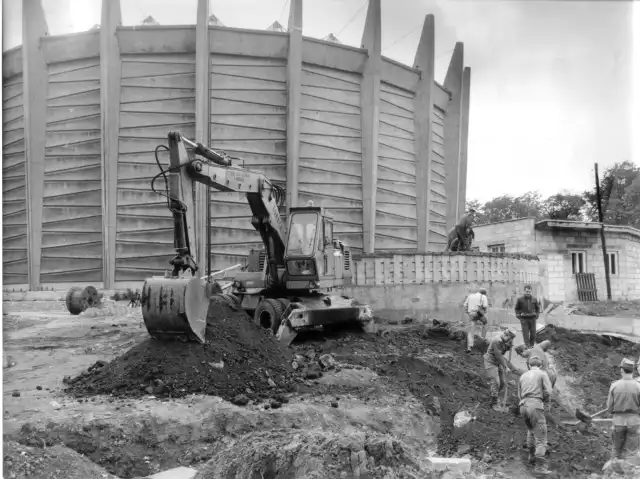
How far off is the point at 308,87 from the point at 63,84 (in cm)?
915

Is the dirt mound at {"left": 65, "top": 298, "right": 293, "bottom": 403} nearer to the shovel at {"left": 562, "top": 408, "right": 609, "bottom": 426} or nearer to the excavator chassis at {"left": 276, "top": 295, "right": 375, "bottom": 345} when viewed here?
the excavator chassis at {"left": 276, "top": 295, "right": 375, "bottom": 345}

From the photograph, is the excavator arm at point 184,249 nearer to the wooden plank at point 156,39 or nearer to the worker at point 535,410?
the worker at point 535,410

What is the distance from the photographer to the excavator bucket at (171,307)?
7.36 m

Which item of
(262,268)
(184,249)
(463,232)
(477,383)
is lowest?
(477,383)

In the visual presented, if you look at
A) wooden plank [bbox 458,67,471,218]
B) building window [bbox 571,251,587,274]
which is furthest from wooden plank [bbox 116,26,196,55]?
building window [bbox 571,251,587,274]

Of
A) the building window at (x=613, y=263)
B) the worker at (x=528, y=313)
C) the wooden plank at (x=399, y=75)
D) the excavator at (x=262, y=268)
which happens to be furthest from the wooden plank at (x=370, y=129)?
the worker at (x=528, y=313)

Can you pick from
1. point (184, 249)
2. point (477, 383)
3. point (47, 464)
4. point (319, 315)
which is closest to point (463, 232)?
point (319, 315)

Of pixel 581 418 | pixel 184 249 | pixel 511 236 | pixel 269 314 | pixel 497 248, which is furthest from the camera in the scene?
pixel 497 248

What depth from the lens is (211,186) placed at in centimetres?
912

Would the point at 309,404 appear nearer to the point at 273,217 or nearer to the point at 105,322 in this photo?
the point at 273,217

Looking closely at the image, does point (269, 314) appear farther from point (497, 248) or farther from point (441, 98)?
point (441, 98)

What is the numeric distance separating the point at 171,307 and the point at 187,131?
14.2 metres

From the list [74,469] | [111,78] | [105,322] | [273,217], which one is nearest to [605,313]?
[273,217]

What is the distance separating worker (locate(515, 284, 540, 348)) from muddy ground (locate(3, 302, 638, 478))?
957mm
